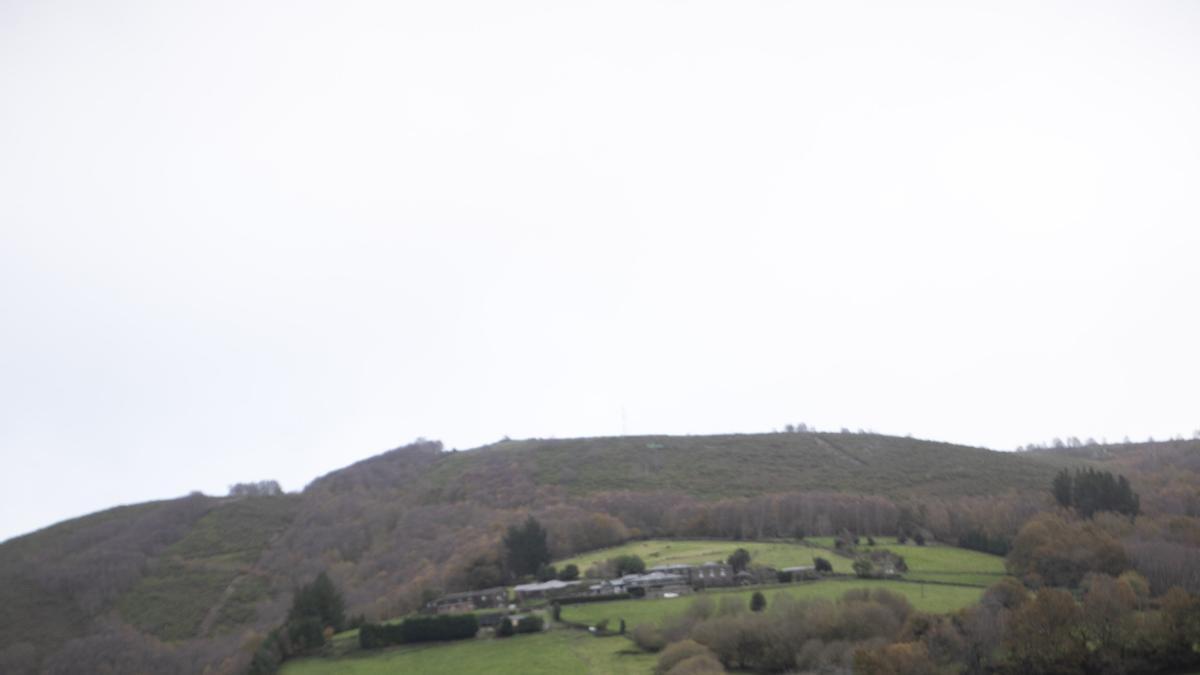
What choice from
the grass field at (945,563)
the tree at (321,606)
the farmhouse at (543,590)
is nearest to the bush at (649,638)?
the farmhouse at (543,590)

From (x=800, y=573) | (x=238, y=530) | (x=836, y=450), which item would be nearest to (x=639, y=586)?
(x=800, y=573)

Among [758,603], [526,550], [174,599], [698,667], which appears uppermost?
[526,550]

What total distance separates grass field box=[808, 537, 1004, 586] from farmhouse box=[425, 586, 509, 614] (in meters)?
22.9

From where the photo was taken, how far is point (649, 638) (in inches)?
1779

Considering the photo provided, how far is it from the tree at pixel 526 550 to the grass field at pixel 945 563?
838 inches

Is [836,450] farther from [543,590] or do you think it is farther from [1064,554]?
[543,590]

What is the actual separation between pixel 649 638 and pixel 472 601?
21.3 m

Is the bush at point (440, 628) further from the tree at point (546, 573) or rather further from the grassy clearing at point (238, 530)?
the grassy clearing at point (238, 530)

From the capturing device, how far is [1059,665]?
36.8 m

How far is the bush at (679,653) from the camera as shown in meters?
40.6

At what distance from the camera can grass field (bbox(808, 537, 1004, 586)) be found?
5621 centimetres

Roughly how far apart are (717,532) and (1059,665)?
44.7m

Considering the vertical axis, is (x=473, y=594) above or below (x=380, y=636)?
above

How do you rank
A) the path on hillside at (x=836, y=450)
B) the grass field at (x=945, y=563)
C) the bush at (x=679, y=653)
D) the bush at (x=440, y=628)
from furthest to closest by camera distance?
1. the path on hillside at (x=836, y=450)
2. the grass field at (x=945, y=563)
3. the bush at (x=440, y=628)
4. the bush at (x=679, y=653)
